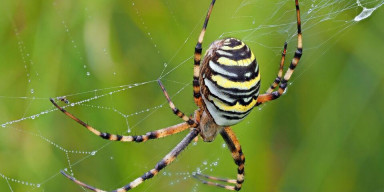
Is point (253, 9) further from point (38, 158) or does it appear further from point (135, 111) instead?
point (38, 158)

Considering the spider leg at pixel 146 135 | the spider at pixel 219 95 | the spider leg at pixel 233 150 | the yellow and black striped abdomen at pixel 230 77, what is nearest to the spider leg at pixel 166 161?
the spider at pixel 219 95

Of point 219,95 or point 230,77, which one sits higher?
point 230,77

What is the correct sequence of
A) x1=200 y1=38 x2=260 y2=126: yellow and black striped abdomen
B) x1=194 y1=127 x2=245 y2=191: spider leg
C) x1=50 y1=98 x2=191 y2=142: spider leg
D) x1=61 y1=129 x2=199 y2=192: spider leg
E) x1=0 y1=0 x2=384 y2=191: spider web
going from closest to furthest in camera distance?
1. x1=200 y1=38 x2=260 y2=126: yellow and black striped abdomen
2. x1=50 y1=98 x2=191 y2=142: spider leg
3. x1=0 y1=0 x2=384 y2=191: spider web
4. x1=61 y1=129 x2=199 y2=192: spider leg
5. x1=194 y1=127 x2=245 y2=191: spider leg

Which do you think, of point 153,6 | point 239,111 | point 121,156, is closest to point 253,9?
point 153,6

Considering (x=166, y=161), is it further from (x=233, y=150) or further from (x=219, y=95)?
(x=219, y=95)

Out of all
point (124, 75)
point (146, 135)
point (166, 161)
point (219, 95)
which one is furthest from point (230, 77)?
point (166, 161)

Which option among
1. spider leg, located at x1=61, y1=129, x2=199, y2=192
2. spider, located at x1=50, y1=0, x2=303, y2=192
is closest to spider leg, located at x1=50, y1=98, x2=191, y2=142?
spider, located at x1=50, y1=0, x2=303, y2=192

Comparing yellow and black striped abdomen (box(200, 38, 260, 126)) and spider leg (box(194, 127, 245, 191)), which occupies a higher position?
yellow and black striped abdomen (box(200, 38, 260, 126))

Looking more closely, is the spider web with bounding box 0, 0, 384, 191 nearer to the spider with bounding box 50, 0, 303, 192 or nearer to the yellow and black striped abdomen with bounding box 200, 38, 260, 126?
the spider with bounding box 50, 0, 303, 192

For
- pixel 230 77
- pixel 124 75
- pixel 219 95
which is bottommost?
pixel 124 75
